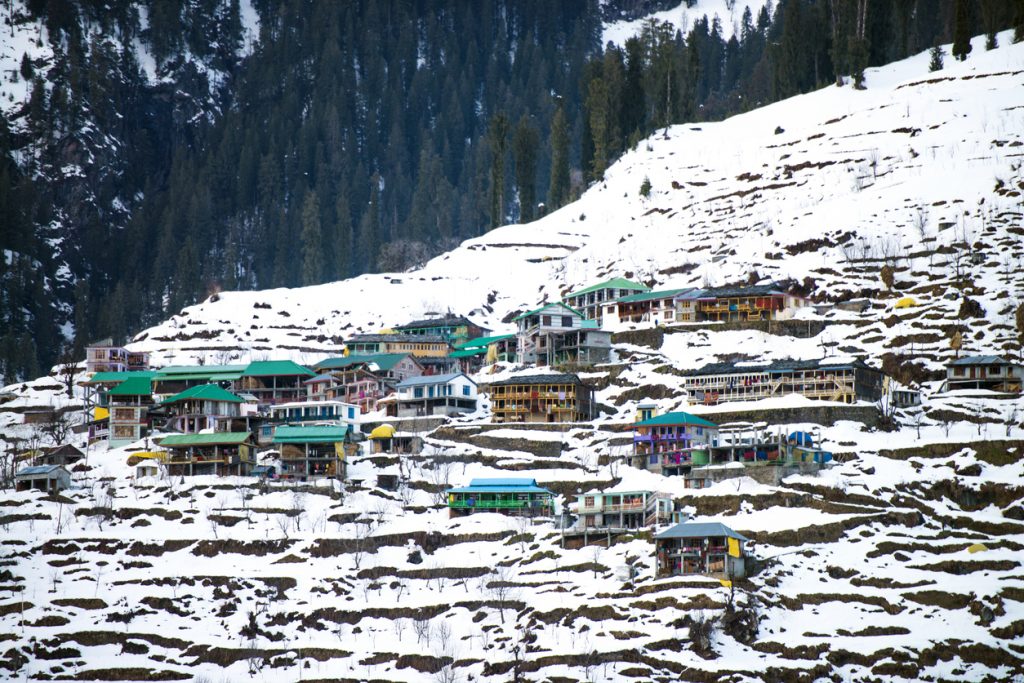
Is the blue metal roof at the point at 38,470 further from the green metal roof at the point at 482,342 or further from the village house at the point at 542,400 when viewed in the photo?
the green metal roof at the point at 482,342

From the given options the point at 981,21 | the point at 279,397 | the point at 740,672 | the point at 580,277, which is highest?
the point at 981,21

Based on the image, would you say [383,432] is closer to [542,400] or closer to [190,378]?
[542,400]

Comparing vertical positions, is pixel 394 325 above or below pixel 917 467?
above

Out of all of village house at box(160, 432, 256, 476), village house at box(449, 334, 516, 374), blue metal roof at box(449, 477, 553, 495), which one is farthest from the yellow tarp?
village house at box(449, 334, 516, 374)

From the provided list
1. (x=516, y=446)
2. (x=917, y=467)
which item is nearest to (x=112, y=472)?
(x=516, y=446)

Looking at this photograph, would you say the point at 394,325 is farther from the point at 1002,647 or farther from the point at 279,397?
the point at 1002,647

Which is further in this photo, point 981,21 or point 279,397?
point 981,21

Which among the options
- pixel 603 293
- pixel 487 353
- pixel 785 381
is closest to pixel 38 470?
pixel 487 353

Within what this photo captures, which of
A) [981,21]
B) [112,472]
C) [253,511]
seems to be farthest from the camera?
[981,21]
